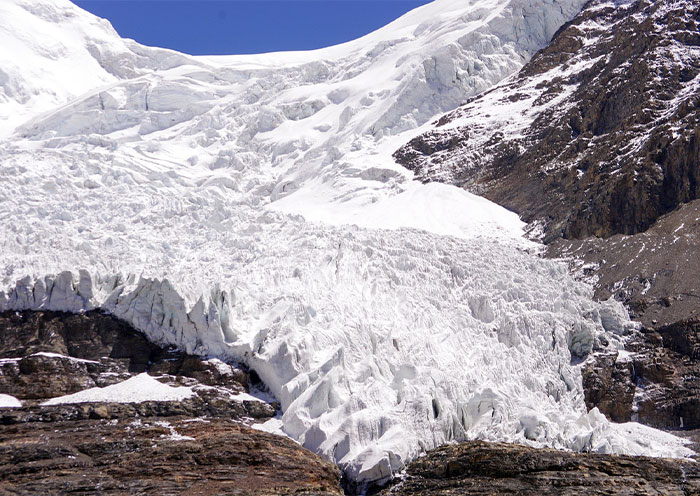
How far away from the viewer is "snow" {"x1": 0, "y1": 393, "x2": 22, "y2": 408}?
35906mm

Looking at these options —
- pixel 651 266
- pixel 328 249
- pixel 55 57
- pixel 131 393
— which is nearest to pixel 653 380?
pixel 651 266

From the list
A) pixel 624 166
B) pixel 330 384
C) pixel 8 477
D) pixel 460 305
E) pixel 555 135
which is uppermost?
pixel 555 135

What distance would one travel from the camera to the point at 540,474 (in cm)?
2966

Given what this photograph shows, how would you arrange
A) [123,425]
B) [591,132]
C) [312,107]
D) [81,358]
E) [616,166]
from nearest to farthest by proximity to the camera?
[123,425], [81,358], [616,166], [591,132], [312,107]

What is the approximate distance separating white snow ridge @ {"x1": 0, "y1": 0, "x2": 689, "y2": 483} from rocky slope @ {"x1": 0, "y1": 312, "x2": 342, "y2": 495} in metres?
1.18

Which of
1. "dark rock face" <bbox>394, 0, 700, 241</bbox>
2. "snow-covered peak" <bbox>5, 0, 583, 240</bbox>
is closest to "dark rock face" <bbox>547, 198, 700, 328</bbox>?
"dark rock face" <bbox>394, 0, 700, 241</bbox>

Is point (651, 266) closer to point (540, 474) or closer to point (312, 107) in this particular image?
point (540, 474)

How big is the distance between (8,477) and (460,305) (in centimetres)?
2445

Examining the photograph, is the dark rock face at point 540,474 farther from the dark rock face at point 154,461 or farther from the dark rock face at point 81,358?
the dark rock face at point 81,358

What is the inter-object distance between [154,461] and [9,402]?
863 cm

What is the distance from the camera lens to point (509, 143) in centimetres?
7144

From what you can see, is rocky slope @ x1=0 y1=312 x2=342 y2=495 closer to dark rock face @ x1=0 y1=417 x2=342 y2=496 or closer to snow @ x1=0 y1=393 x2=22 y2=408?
dark rock face @ x1=0 y1=417 x2=342 y2=496

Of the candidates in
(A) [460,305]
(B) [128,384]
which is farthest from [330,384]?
(A) [460,305]

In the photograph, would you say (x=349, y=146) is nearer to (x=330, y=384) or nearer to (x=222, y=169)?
(x=222, y=169)
